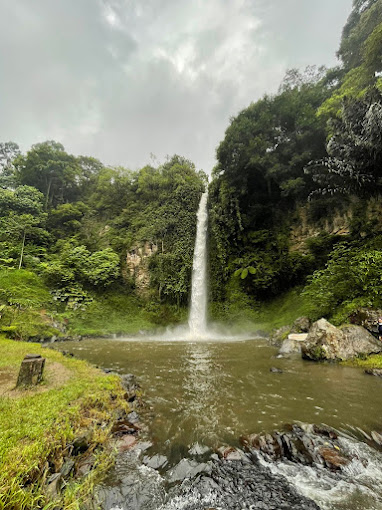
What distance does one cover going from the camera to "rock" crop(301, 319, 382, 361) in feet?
24.7

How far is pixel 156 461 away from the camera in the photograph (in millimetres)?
2920

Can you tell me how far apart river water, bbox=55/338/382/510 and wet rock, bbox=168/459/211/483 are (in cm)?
13

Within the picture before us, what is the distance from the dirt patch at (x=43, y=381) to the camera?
167 inches

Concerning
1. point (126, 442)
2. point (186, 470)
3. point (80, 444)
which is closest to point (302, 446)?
point (186, 470)

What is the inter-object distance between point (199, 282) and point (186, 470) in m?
17.3

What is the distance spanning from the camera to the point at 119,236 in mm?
24328

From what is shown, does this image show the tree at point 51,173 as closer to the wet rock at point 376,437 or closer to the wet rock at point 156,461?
the wet rock at point 156,461

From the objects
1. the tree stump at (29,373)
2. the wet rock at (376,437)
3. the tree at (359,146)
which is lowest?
the wet rock at (376,437)

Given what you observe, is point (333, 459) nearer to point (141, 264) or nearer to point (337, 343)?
point (337, 343)

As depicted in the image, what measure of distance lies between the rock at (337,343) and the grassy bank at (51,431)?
21.6ft

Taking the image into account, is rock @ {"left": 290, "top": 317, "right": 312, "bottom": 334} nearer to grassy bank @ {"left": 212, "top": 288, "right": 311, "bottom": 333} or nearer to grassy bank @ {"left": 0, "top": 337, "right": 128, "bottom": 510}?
grassy bank @ {"left": 212, "top": 288, "right": 311, "bottom": 333}

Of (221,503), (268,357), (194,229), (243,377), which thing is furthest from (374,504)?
(194,229)

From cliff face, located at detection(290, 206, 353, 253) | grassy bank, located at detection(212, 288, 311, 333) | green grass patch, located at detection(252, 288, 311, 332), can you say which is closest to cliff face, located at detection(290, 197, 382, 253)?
cliff face, located at detection(290, 206, 353, 253)

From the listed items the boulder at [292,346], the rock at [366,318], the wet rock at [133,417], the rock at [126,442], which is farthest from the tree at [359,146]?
the rock at [126,442]
